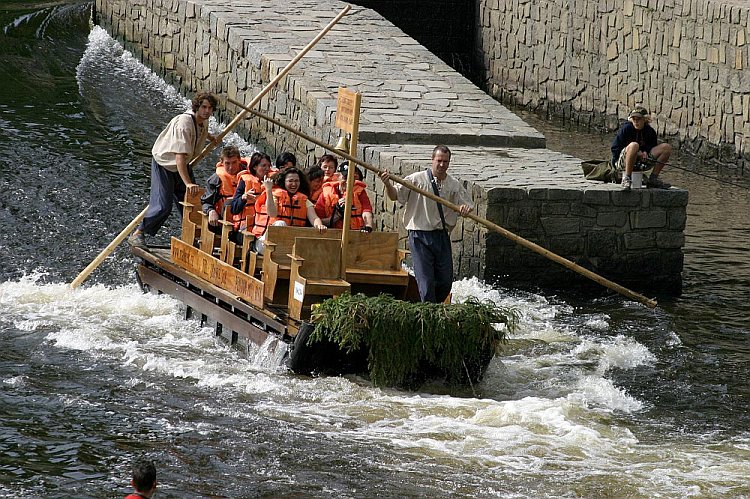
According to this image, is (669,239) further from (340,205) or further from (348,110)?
(348,110)

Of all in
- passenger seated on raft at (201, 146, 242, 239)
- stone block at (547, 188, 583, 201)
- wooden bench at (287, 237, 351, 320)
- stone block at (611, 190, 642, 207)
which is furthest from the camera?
stone block at (611, 190, 642, 207)

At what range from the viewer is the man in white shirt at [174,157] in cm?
1323

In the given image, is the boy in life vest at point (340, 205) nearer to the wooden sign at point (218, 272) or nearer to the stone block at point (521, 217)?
the wooden sign at point (218, 272)

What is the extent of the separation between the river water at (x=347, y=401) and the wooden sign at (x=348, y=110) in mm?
1941

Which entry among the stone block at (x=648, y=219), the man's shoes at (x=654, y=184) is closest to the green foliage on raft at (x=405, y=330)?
the stone block at (x=648, y=219)

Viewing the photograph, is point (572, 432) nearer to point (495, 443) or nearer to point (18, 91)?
point (495, 443)

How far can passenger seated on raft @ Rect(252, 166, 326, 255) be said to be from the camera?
39.7ft

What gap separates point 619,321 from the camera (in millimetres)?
13453

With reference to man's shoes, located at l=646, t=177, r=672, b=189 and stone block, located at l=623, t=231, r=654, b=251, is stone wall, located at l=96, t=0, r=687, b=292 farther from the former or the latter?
man's shoes, located at l=646, t=177, r=672, b=189

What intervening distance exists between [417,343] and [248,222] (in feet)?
8.28

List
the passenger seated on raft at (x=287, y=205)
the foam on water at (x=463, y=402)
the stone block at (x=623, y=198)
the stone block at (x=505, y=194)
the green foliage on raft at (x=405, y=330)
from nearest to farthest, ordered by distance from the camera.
A: 1. the foam on water at (x=463, y=402)
2. the green foliage on raft at (x=405, y=330)
3. the passenger seated on raft at (x=287, y=205)
4. the stone block at (x=505, y=194)
5. the stone block at (x=623, y=198)

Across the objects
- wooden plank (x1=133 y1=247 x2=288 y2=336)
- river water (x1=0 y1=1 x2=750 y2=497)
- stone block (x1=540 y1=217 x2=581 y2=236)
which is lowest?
river water (x1=0 y1=1 x2=750 y2=497)

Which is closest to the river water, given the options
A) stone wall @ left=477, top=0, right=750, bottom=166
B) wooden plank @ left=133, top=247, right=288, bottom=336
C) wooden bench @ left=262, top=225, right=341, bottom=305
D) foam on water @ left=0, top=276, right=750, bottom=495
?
foam on water @ left=0, top=276, right=750, bottom=495

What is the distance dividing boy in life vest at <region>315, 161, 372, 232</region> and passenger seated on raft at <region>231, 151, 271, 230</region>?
0.58 m
